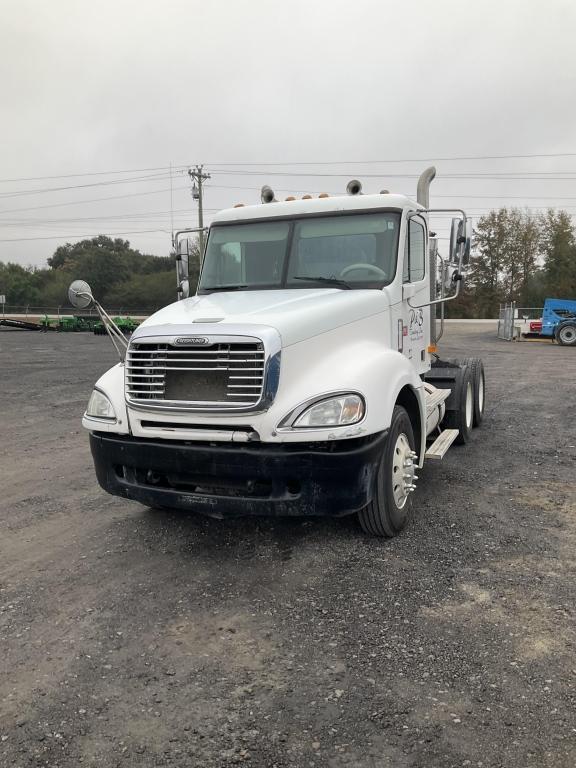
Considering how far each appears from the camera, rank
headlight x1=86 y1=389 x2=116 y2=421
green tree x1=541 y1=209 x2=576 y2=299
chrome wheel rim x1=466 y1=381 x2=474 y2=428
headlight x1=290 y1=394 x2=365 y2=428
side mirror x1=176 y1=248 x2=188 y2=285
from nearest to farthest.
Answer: headlight x1=290 y1=394 x2=365 y2=428 < headlight x1=86 y1=389 x2=116 y2=421 < side mirror x1=176 y1=248 x2=188 y2=285 < chrome wheel rim x1=466 y1=381 x2=474 y2=428 < green tree x1=541 y1=209 x2=576 y2=299

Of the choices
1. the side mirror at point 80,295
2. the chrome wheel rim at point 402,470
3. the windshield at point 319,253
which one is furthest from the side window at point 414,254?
the side mirror at point 80,295

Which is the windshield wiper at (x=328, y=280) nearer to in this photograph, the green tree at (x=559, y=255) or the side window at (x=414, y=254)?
the side window at (x=414, y=254)

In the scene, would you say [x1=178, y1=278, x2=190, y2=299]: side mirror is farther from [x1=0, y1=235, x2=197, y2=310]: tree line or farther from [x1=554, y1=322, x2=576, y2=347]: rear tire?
[x1=0, y1=235, x2=197, y2=310]: tree line

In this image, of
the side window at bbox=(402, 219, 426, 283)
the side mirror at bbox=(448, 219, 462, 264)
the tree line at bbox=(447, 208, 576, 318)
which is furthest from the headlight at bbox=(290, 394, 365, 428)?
the tree line at bbox=(447, 208, 576, 318)

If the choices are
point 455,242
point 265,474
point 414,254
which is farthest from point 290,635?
point 455,242

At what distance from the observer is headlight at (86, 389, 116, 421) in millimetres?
4395

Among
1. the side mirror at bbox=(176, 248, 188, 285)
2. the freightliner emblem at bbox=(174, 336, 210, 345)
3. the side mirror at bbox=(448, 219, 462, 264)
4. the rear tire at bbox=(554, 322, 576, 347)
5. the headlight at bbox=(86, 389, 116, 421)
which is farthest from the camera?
the rear tire at bbox=(554, 322, 576, 347)

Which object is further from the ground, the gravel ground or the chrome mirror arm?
the chrome mirror arm

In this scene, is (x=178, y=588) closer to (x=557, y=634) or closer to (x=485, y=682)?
(x=485, y=682)

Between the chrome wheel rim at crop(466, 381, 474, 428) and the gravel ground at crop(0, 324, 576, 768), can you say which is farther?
the chrome wheel rim at crop(466, 381, 474, 428)

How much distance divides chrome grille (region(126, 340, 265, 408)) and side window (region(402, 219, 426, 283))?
206 cm

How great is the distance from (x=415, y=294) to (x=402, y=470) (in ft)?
5.93

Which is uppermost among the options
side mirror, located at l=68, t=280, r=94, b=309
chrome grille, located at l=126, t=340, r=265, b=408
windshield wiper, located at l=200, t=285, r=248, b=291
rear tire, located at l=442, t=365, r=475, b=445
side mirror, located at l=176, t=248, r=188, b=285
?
side mirror, located at l=176, t=248, r=188, b=285

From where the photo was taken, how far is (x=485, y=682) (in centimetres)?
286
